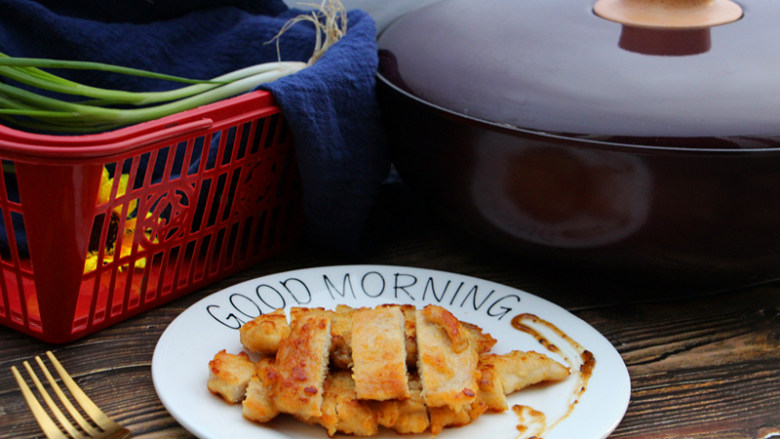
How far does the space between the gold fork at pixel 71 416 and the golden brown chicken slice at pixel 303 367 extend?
167 millimetres

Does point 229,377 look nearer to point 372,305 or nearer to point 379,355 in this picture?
point 379,355

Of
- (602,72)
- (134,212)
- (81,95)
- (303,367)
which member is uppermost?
(602,72)

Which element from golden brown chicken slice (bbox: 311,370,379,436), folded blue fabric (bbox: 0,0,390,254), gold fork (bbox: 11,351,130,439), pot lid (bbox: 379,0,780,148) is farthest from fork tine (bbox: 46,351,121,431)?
pot lid (bbox: 379,0,780,148)

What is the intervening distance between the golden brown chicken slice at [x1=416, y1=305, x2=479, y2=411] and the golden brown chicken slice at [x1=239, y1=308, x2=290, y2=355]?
0.15 metres

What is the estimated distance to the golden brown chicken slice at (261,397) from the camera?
2.43 feet

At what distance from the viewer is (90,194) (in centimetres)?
82

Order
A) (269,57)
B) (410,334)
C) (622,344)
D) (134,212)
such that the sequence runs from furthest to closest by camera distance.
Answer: (269,57), (134,212), (622,344), (410,334)

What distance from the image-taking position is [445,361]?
0.77 m

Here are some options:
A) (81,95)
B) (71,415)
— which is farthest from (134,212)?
(71,415)

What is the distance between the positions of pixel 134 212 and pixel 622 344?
0.74 meters

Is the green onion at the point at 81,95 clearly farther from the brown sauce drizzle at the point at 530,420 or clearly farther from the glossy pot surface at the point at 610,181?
→ the brown sauce drizzle at the point at 530,420

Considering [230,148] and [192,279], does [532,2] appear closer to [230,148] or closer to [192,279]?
[230,148]

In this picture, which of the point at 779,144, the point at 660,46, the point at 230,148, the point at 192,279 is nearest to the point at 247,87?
the point at 230,148

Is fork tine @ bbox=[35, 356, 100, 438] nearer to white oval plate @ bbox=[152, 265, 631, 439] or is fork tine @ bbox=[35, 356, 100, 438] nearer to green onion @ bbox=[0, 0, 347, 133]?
white oval plate @ bbox=[152, 265, 631, 439]
